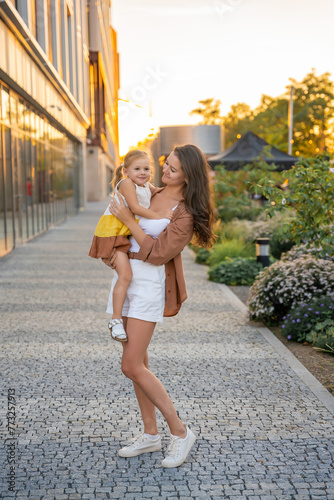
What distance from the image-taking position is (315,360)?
5.41 m

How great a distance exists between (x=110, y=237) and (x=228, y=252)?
8.28m

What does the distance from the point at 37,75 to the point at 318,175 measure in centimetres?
1230

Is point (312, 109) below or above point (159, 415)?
above

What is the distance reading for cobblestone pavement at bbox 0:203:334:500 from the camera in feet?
10.3

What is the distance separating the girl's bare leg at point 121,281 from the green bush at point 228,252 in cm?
790

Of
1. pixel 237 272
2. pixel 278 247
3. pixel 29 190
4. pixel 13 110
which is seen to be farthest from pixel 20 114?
pixel 237 272

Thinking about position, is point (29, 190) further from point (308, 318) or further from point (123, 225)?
point (123, 225)

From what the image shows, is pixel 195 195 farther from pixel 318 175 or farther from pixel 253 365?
pixel 318 175

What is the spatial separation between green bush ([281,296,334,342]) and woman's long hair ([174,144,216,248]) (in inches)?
120

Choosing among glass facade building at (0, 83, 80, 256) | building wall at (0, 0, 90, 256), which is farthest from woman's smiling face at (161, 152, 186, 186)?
glass facade building at (0, 83, 80, 256)

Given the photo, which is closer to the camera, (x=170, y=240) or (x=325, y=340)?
(x=170, y=240)

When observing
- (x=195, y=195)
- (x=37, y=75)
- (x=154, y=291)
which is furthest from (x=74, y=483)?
(x=37, y=75)

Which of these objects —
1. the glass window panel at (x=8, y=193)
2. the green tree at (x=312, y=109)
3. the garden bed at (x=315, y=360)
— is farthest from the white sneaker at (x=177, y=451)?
the green tree at (x=312, y=109)

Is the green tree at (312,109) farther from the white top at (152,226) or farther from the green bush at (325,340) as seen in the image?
the white top at (152,226)
